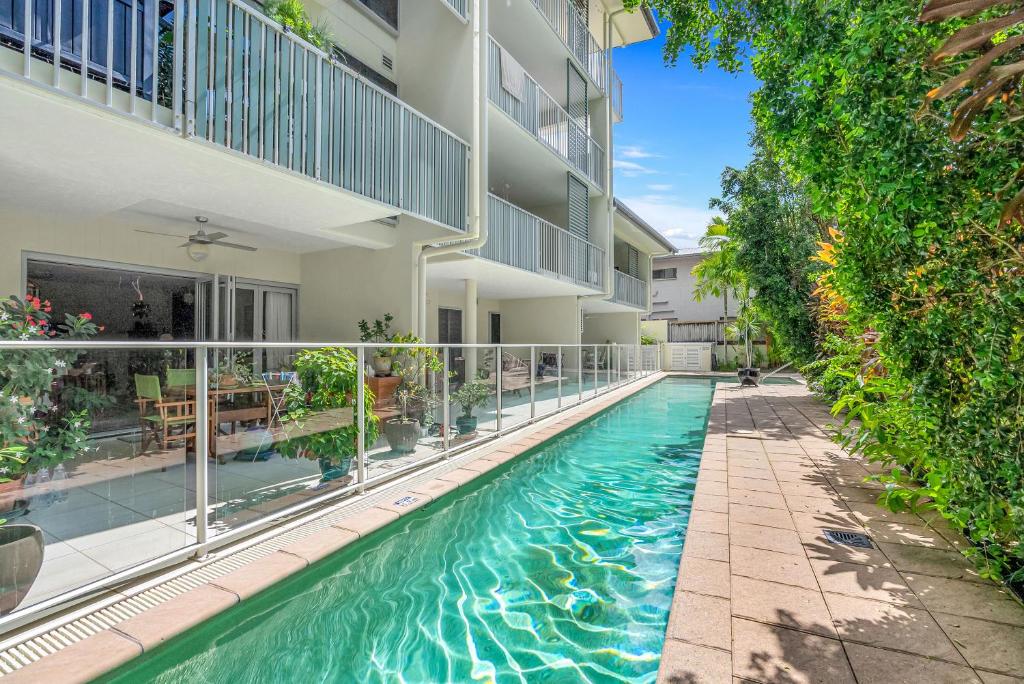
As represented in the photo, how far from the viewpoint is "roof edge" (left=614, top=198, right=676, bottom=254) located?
47.0ft

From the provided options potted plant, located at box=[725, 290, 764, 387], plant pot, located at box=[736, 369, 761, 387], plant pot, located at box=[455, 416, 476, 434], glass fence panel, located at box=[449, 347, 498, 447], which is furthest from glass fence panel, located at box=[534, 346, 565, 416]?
potted plant, located at box=[725, 290, 764, 387]

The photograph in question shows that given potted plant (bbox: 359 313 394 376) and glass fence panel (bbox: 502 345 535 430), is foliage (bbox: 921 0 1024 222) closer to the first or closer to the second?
glass fence panel (bbox: 502 345 535 430)

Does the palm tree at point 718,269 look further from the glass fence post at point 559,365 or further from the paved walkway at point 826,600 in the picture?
the paved walkway at point 826,600

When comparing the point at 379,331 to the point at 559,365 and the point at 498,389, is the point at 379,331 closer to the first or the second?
the point at 498,389

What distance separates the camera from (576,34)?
11.7 meters

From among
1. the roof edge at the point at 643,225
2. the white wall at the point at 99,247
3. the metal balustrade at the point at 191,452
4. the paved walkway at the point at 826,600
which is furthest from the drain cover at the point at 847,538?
the roof edge at the point at 643,225

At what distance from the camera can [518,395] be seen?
731 cm

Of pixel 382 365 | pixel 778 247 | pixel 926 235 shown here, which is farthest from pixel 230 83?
pixel 778 247

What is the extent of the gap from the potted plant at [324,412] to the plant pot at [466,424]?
65.3 inches

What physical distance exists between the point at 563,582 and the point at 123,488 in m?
2.60

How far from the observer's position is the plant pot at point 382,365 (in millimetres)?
4527

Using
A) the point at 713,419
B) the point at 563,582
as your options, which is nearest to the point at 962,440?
the point at 563,582

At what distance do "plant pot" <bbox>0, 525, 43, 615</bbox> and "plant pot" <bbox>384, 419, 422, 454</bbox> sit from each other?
262 centimetres

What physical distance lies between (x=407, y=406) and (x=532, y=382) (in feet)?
10.2
